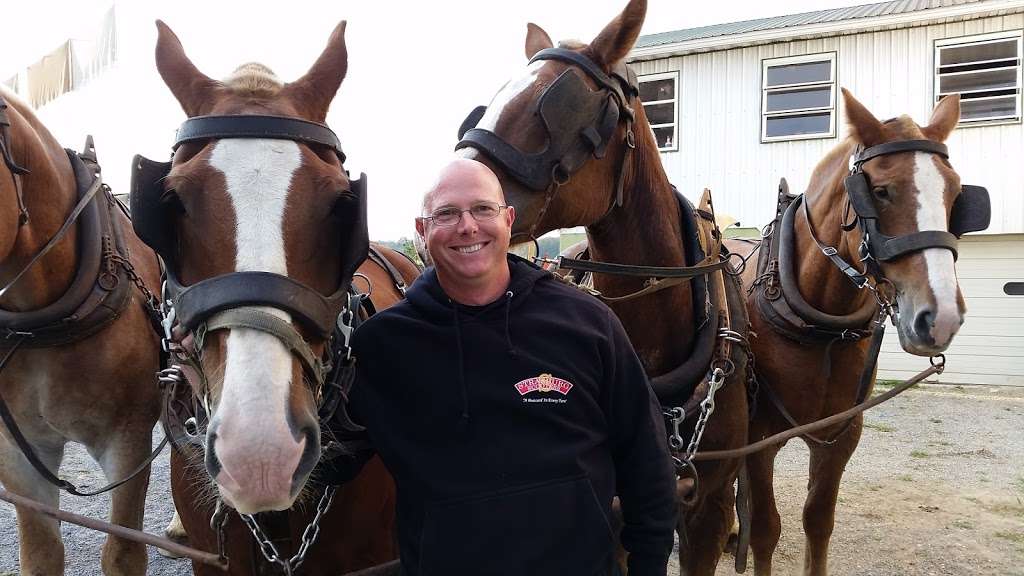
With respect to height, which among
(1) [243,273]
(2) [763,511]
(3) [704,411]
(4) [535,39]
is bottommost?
(2) [763,511]

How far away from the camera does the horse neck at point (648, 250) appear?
238 centimetres

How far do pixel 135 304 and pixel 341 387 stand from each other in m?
1.58

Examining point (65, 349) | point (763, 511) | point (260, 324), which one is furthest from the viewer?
point (763, 511)

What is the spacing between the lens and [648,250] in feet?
7.95

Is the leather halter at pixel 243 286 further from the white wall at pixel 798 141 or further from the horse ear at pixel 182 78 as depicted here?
the white wall at pixel 798 141

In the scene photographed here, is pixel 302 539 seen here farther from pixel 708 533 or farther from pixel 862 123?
pixel 862 123

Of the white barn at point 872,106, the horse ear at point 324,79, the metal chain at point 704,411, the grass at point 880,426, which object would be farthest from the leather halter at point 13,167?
the white barn at point 872,106

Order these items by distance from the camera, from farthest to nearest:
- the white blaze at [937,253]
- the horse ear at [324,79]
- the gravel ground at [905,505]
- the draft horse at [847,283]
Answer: the gravel ground at [905,505] < the draft horse at [847,283] < the white blaze at [937,253] < the horse ear at [324,79]

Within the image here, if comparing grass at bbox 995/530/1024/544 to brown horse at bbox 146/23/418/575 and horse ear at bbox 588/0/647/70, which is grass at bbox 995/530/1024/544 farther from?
brown horse at bbox 146/23/418/575

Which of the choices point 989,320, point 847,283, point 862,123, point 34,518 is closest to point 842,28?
point 989,320

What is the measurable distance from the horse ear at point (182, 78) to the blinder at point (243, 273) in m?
0.14

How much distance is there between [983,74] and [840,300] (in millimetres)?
9372

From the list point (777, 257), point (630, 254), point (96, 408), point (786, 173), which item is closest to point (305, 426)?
point (630, 254)

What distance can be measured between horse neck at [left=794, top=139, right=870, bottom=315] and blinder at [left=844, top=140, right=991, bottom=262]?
0.18m
